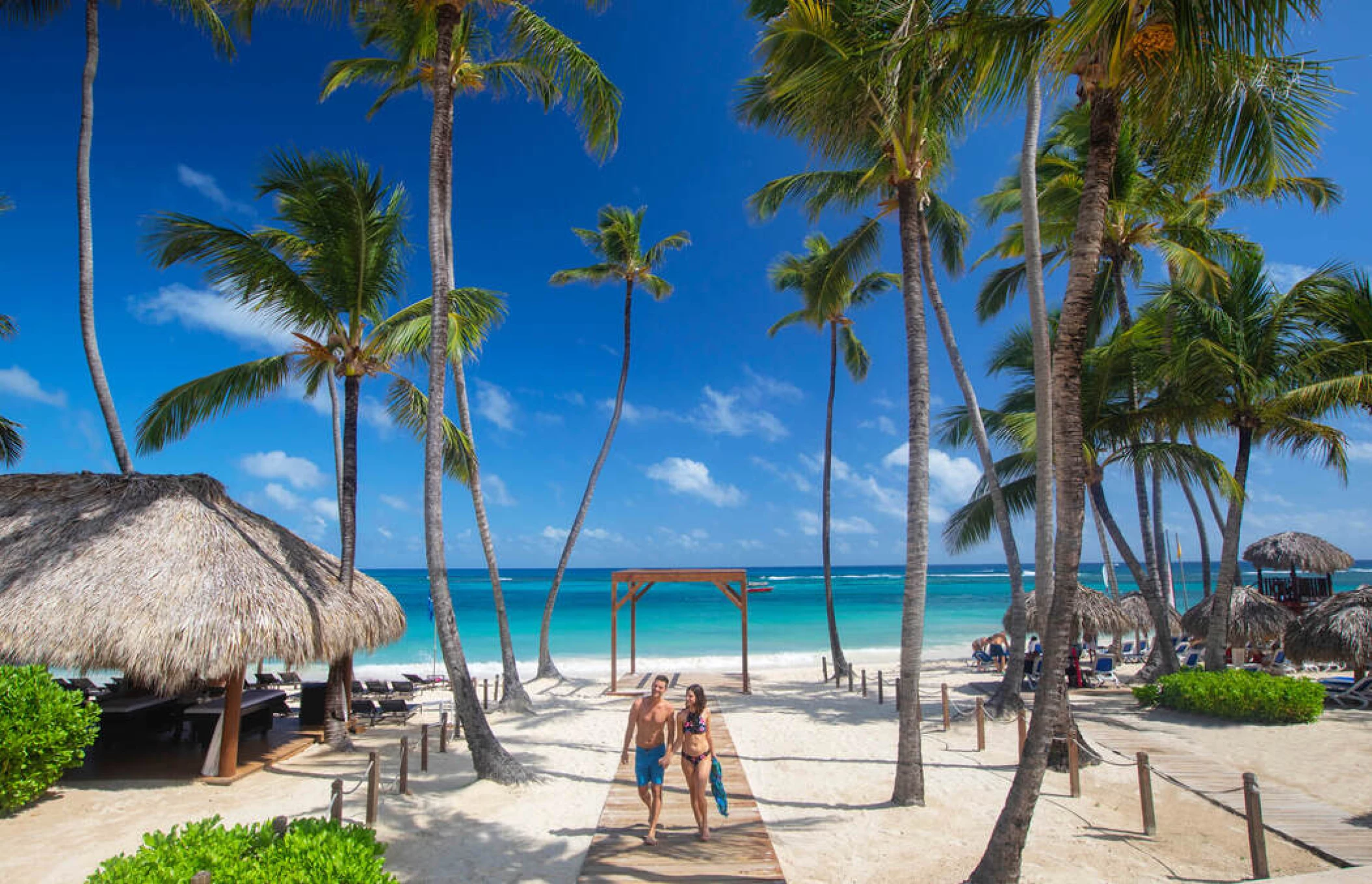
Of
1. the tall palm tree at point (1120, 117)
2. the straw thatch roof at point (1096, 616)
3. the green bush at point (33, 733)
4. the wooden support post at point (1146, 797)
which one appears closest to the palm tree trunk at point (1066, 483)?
the tall palm tree at point (1120, 117)

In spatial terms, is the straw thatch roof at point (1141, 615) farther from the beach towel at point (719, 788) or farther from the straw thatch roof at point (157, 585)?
the straw thatch roof at point (157, 585)

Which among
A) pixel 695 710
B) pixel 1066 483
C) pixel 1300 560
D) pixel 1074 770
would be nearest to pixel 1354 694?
pixel 1300 560

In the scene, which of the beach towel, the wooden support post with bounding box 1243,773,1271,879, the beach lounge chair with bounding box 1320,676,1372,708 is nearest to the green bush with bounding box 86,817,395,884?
the beach towel

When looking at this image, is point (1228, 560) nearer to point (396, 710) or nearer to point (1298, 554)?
point (1298, 554)

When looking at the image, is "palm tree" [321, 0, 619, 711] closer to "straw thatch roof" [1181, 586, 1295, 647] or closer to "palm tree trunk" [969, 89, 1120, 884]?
"palm tree trunk" [969, 89, 1120, 884]

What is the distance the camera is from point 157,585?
8.62m

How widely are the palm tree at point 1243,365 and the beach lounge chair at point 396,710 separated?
15515 millimetres

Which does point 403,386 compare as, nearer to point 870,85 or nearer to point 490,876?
point 490,876

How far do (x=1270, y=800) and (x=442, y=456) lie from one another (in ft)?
34.5

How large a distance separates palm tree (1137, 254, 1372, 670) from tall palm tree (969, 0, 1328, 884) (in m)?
7.55

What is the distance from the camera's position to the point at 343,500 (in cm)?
1099

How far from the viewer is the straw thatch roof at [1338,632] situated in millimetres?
13102

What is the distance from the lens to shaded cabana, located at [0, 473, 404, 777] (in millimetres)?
8172

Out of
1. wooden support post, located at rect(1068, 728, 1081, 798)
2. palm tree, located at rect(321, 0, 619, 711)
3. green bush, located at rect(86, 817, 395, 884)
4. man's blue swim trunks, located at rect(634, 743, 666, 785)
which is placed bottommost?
wooden support post, located at rect(1068, 728, 1081, 798)
